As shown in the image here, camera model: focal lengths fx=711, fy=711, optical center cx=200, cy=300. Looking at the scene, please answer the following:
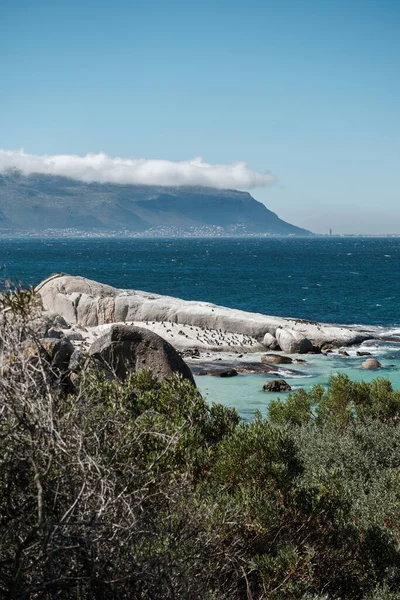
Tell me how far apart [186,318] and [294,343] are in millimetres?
7964

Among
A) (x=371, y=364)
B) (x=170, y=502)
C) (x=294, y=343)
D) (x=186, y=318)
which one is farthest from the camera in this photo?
(x=186, y=318)

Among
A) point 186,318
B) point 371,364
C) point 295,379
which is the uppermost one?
point 186,318

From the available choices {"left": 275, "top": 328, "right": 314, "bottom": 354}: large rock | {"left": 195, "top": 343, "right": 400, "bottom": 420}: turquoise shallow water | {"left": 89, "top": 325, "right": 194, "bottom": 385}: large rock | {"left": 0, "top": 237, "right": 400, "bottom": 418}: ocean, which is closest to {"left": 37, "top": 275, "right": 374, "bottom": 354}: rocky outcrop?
{"left": 275, "top": 328, "right": 314, "bottom": 354}: large rock

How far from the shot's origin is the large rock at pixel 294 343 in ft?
140

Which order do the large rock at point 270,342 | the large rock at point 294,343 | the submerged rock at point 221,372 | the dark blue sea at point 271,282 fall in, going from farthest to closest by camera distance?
the dark blue sea at point 271,282 < the large rock at point 270,342 < the large rock at point 294,343 < the submerged rock at point 221,372

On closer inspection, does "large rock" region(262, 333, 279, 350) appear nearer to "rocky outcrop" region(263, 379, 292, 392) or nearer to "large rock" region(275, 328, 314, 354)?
"large rock" region(275, 328, 314, 354)

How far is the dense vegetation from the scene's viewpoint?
5.80m

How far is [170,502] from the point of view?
8211 mm

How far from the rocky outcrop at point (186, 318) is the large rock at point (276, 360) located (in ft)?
Result: 9.26

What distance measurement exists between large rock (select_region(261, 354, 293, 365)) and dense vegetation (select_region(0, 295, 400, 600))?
2313 cm

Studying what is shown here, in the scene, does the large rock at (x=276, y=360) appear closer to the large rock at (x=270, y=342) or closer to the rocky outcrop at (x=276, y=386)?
the large rock at (x=270, y=342)

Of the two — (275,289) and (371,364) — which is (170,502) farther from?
(275,289)

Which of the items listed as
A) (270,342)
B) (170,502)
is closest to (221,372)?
(270,342)

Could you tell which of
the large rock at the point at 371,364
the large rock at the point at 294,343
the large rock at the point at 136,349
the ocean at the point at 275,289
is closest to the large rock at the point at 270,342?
the large rock at the point at 294,343
